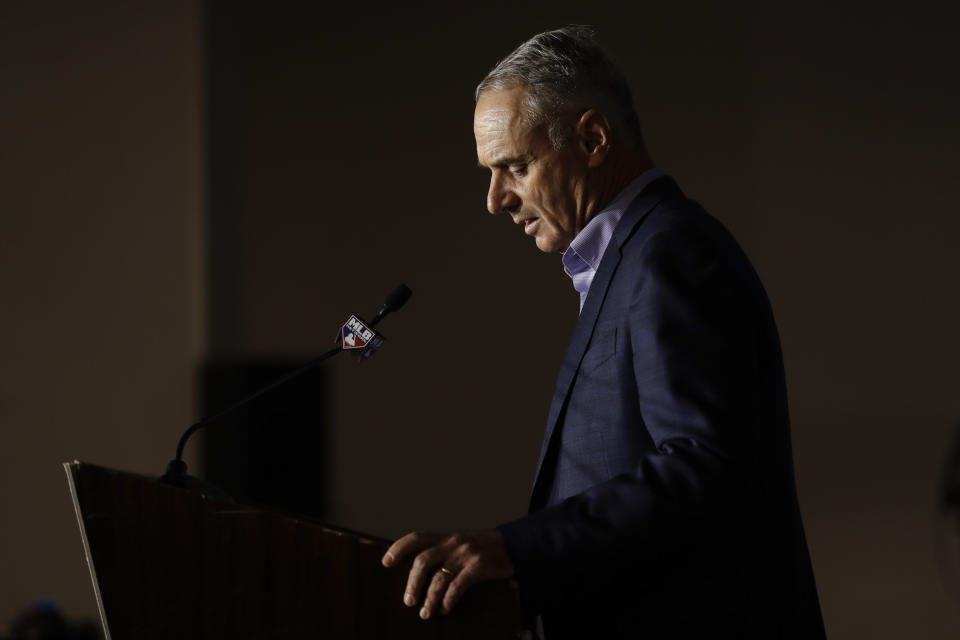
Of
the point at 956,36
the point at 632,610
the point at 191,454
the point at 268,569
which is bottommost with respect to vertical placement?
the point at 191,454

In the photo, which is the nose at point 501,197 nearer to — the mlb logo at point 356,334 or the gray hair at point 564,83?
the gray hair at point 564,83

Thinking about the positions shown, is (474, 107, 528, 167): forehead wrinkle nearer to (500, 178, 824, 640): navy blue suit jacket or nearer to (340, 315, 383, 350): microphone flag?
(500, 178, 824, 640): navy blue suit jacket

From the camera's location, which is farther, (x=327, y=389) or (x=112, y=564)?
(x=327, y=389)

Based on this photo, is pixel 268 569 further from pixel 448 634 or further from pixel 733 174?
pixel 733 174

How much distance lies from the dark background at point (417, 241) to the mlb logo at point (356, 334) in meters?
3.07

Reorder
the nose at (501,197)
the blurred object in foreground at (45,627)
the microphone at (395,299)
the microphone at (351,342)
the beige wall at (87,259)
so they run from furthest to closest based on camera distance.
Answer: the beige wall at (87,259) → the blurred object in foreground at (45,627) → the nose at (501,197) → the microphone at (395,299) → the microphone at (351,342)

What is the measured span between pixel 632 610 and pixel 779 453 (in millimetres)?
275

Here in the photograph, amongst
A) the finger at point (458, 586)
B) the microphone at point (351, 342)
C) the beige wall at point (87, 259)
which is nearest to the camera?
the finger at point (458, 586)

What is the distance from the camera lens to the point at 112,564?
116 centimetres

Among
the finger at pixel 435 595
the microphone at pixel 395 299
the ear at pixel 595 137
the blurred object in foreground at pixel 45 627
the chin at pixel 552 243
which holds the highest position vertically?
the ear at pixel 595 137

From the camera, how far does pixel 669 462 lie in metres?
1.23

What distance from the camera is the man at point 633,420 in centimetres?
121

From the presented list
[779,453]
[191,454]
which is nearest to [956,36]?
[191,454]

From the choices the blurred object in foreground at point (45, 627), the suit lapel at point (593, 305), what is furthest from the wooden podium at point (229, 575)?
the blurred object in foreground at point (45, 627)
